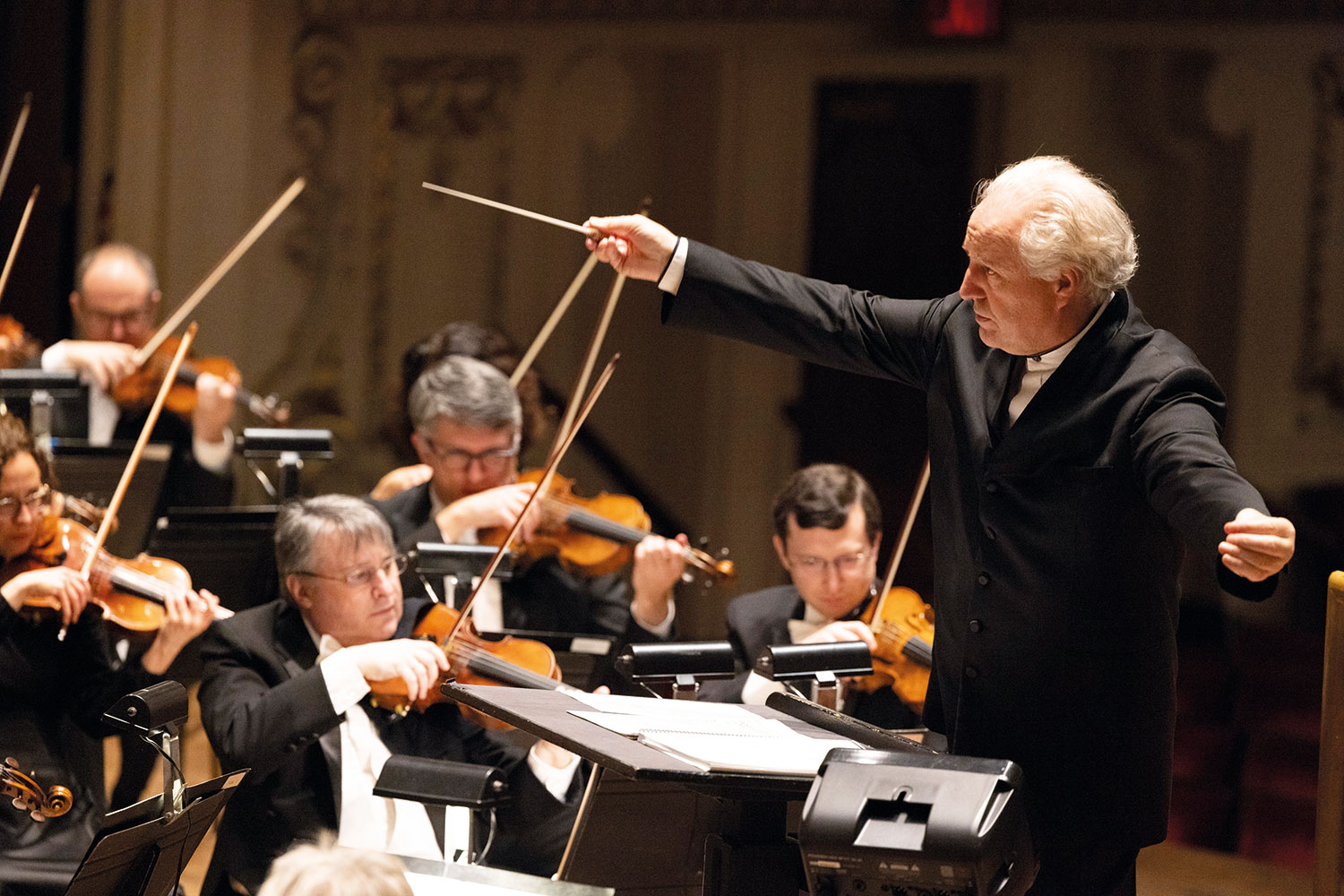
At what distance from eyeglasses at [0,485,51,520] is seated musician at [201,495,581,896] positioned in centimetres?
39

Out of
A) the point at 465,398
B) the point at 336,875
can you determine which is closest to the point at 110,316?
the point at 465,398

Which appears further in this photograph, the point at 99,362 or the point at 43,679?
the point at 99,362

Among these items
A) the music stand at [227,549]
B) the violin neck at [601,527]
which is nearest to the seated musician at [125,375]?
the music stand at [227,549]

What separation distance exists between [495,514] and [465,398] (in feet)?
0.81

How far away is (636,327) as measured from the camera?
630 cm

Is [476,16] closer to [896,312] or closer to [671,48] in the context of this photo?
[671,48]

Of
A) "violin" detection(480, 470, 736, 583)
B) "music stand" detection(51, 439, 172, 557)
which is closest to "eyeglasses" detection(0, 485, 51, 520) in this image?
"music stand" detection(51, 439, 172, 557)

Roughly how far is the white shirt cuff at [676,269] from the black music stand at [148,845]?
75 centimetres

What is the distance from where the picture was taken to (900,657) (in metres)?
2.61

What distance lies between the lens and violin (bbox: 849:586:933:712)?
8.51ft

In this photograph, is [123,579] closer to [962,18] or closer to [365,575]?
[365,575]

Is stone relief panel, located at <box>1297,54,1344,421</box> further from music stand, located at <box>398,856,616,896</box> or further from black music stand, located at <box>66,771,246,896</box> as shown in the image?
black music stand, located at <box>66,771,246,896</box>

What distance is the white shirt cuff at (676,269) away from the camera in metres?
1.85

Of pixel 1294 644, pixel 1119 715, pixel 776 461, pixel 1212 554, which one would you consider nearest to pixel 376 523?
pixel 1119 715
